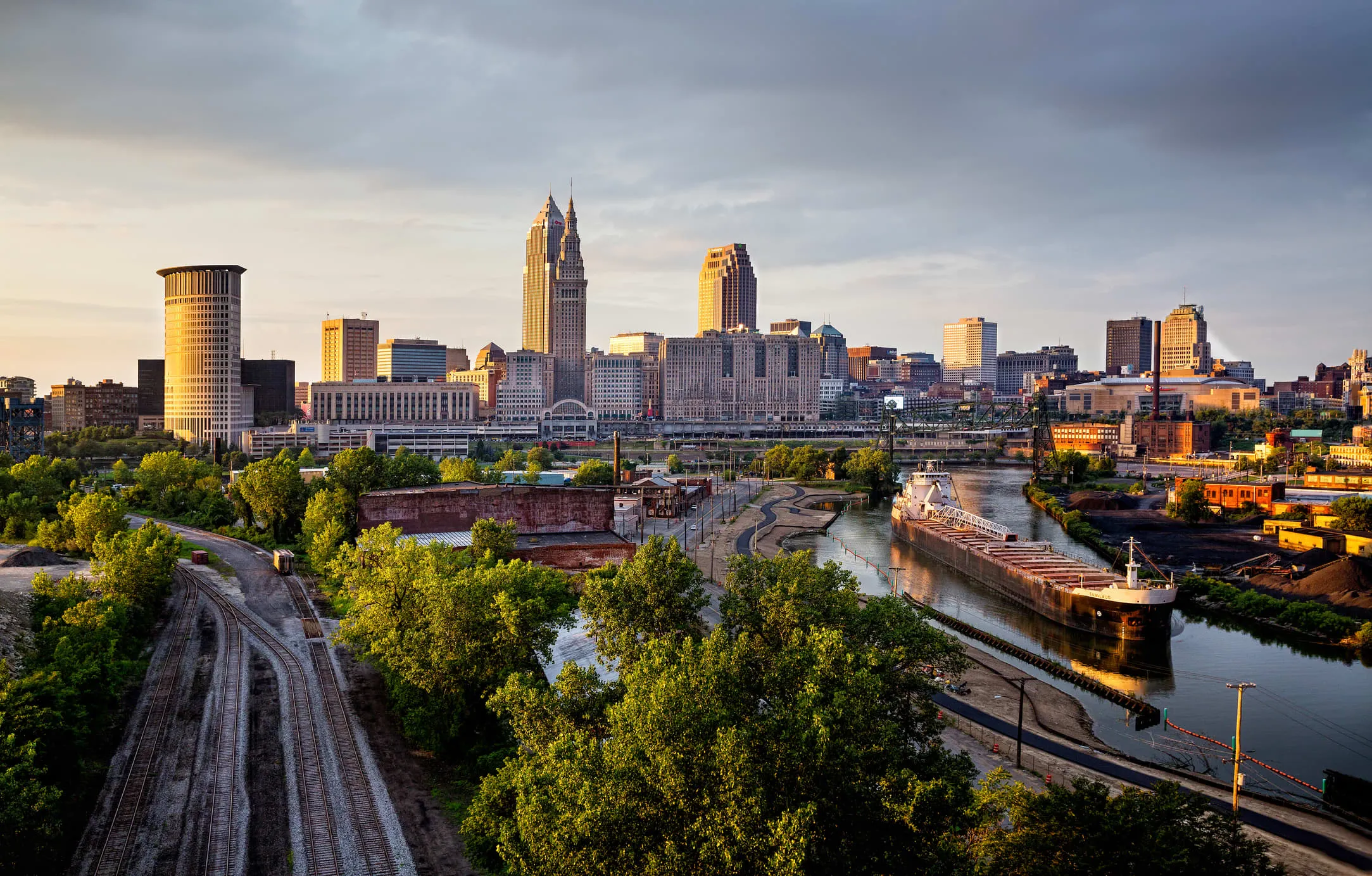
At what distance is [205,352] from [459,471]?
91484mm

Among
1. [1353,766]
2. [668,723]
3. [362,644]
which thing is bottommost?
[1353,766]

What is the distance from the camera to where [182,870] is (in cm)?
2361

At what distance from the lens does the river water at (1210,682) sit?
35.3 m

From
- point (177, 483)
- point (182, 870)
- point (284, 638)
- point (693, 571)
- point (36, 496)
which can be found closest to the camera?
point (182, 870)

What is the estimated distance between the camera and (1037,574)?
5972cm

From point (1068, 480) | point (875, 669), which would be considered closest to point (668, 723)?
point (875, 669)

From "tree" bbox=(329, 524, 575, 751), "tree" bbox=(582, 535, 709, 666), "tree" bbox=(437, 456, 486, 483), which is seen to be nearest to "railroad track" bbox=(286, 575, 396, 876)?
"tree" bbox=(329, 524, 575, 751)

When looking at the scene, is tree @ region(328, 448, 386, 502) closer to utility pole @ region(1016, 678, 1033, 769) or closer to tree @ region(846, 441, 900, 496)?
utility pole @ region(1016, 678, 1033, 769)

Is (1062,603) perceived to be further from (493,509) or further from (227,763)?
(227,763)

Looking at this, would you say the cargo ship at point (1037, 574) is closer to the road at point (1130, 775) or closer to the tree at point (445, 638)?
the road at point (1130, 775)

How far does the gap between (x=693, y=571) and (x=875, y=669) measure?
10.4 m

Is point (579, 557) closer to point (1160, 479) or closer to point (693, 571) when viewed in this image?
point (693, 571)

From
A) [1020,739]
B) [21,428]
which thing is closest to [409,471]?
[21,428]

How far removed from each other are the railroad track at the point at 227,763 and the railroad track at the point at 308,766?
4.91 feet
